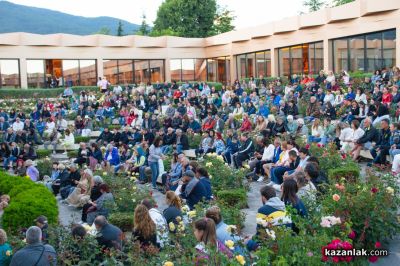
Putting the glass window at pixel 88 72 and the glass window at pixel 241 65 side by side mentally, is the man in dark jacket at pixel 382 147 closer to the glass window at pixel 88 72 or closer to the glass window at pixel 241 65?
the glass window at pixel 241 65

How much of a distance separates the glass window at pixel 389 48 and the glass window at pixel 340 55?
2978 mm

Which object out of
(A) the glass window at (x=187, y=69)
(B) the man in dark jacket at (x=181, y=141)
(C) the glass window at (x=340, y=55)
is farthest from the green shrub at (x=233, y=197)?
(A) the glass window at (x=187, y=69)

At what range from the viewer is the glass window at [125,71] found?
141ft

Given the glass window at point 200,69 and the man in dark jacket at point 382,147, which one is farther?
the glass window at point 200,69

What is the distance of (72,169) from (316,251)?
9.97m

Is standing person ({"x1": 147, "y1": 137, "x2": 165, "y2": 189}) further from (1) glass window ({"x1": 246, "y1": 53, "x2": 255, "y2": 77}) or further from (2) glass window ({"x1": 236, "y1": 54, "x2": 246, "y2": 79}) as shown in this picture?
(2) glass window ({"x1": 236, "y1": 54, "x2": 246, "y2": 79})

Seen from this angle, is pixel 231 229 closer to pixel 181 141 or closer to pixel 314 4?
pixel 181 141

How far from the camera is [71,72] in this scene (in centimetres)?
4144

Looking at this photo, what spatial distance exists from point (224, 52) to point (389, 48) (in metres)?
16.5

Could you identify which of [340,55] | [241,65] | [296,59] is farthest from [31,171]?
[241,65]

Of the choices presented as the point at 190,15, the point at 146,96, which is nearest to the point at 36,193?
the point at 146,96

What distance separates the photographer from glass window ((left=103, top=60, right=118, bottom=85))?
42.0 metres

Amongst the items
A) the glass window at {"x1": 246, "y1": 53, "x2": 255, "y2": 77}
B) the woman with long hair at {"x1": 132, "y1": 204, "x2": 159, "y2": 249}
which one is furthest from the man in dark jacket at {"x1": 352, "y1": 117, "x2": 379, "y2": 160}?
the glass window at {"x1": 246, "y1": 53, "x2": 255, "y2": 77}

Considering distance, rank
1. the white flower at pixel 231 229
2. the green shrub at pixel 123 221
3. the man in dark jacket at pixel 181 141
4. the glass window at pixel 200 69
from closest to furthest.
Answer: the white flower at pixel 231 229
the green shrub at pixel 123 221
the man in dark jacket at pixel 181 141
the glass window at pixel 200 69
